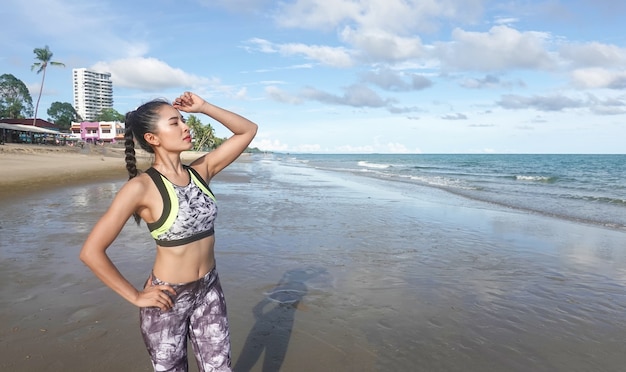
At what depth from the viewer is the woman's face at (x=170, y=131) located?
229 cm

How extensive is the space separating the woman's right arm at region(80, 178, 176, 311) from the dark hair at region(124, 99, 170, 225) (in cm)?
22

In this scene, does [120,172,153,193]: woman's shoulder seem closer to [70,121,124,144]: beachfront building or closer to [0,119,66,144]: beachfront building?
[0,119,66,144]: beachfront building

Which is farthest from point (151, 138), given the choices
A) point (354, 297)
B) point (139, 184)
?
point (354, 297)

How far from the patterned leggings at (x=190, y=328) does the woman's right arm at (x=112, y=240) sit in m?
0.10

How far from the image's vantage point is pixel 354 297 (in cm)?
527

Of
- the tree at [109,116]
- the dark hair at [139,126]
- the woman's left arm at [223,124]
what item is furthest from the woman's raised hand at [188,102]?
the tree at [109,116]

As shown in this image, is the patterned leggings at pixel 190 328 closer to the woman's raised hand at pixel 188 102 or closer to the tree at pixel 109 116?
the woman's raised hand at pixel 188 102

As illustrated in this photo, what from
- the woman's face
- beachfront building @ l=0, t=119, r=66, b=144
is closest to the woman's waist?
the woman's face

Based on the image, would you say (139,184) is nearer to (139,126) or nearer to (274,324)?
(139,126)

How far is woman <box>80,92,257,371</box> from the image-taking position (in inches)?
81.3

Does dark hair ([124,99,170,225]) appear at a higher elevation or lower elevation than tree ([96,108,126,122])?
lower

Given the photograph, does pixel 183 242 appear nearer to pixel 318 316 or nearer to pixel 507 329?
pixel 318 316

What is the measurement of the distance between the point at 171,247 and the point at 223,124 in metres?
0.97

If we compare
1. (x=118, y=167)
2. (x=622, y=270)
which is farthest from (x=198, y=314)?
(x=118, y=167)
